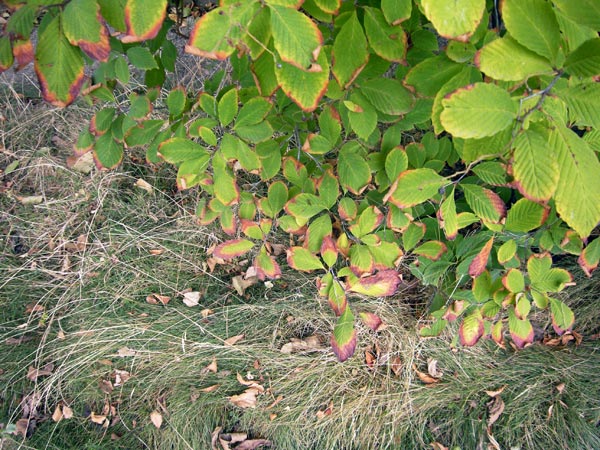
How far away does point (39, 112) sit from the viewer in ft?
8.32

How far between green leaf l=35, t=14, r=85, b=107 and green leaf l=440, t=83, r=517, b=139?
0.56 meters

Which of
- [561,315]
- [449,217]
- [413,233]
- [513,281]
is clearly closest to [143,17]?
[449,217]

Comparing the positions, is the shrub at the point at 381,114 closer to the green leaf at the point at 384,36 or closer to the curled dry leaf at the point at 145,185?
the green leaf at the point at 384,36

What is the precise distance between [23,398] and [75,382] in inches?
9.6

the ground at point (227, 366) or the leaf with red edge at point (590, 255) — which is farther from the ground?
the leaf with red edge at point (590, 255)

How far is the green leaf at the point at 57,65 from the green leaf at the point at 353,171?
2.28ft

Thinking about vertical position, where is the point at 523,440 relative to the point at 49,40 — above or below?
below

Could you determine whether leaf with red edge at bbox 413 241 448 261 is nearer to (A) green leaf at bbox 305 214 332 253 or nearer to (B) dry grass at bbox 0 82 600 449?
(A) green leaf at bbox 305 214 332 253

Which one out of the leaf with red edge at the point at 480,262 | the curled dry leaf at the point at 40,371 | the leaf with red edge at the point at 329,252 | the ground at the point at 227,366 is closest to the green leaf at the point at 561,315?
the leaf with red edge at the point at 480,262

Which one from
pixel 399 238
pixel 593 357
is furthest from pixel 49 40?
pixel 593 357

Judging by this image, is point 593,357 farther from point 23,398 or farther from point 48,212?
point 48,212

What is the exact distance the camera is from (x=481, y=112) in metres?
0.63

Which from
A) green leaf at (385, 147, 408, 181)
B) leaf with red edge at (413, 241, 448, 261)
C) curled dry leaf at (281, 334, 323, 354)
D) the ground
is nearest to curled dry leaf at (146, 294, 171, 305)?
the ground

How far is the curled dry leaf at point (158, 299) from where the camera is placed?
212 cm
